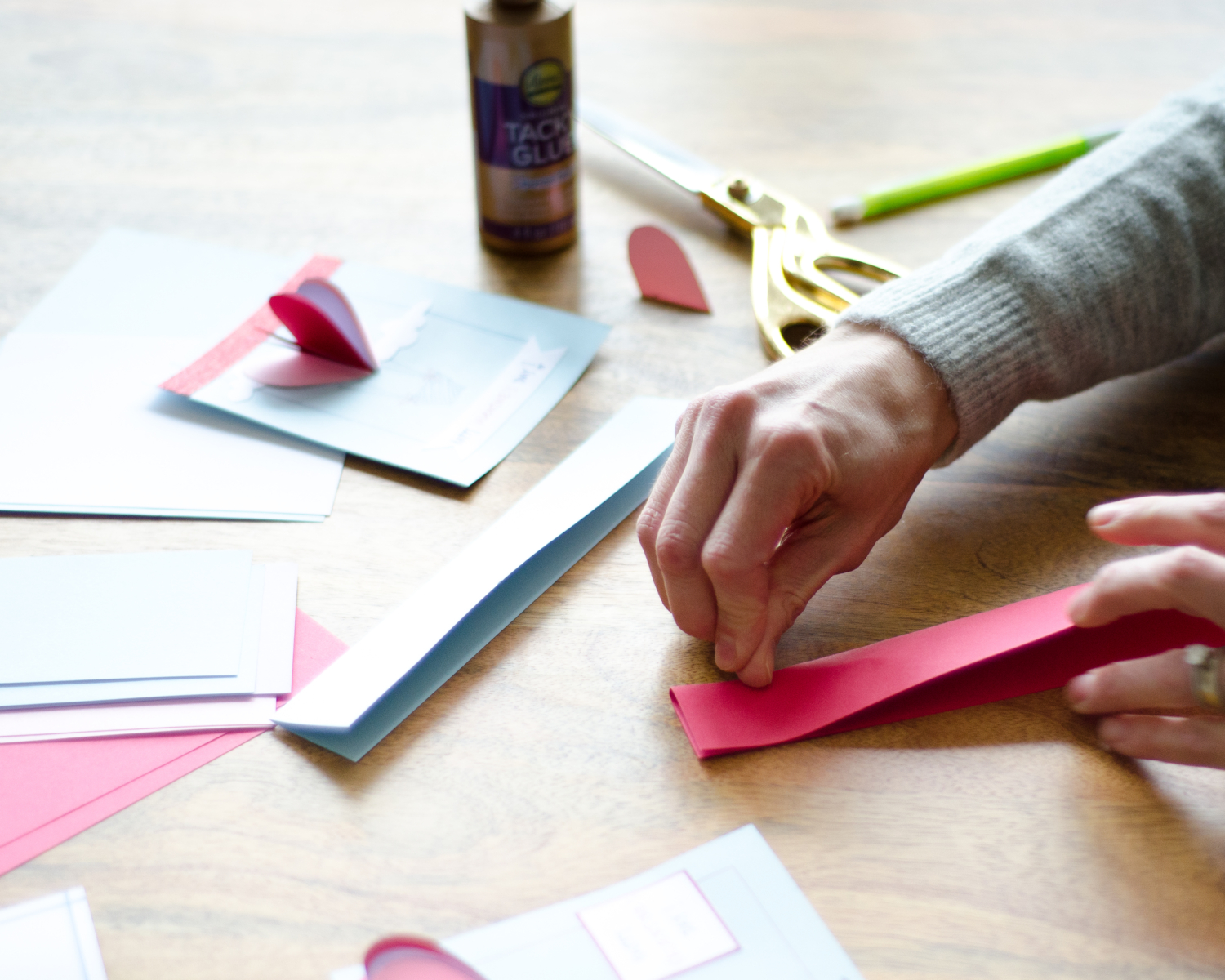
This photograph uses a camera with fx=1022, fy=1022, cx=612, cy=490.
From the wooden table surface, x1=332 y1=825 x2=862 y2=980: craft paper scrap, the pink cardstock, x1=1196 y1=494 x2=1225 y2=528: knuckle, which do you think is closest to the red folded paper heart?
the wooden table surface

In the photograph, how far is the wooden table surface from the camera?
0.46 m

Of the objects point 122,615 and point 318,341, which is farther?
point 318,341

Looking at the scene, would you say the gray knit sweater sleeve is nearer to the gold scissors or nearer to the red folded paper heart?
the gold scissors

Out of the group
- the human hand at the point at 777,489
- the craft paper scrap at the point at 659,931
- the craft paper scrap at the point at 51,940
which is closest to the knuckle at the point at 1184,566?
the human hand at the point at 777,489

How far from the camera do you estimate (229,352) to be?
2.51ft

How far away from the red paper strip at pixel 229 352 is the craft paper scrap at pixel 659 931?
0.48 meters

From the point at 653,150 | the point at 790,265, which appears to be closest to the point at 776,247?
the point at 790,265

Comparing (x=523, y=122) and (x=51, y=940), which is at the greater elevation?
(x=523, y=122)

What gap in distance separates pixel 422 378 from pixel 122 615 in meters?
0.28

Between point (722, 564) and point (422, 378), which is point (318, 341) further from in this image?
point (722, 564)

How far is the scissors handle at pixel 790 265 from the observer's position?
2.54 feet

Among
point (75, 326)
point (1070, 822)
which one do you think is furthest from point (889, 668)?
point (75, 326)

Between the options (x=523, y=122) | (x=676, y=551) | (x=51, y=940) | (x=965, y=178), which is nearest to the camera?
(x=51, y=940)

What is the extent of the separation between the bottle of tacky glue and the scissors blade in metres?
0.12
